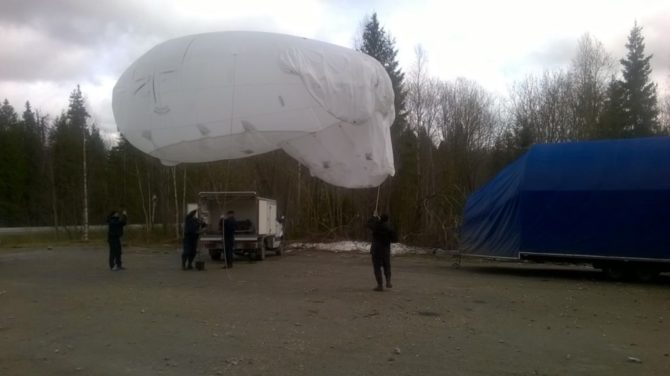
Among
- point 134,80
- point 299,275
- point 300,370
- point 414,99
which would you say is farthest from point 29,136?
point 300,370

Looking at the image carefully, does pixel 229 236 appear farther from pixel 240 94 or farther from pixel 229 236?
pixel 240 94

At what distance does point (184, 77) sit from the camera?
1029 centimetres

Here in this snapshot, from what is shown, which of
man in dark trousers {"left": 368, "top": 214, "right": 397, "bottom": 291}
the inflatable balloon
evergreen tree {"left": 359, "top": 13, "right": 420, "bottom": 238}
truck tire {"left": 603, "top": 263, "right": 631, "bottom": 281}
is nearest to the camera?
the inflatable balloon

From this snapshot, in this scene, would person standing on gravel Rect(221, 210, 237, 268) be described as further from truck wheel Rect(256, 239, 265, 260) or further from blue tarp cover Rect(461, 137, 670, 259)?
blue tarp cover Rect(461, 137, 670, 259)

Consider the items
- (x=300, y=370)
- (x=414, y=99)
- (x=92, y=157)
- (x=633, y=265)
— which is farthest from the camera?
(x=92, y=157)

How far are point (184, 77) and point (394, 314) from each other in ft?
17.7

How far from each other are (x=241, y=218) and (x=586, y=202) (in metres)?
12.9

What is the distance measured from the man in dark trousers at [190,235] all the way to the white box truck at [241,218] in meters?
3.22

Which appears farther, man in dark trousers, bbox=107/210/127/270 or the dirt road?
man in dark trousers, bbox=107/210/127/270

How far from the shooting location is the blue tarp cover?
1642 centimetres

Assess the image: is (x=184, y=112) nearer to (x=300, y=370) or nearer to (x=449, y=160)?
(x=300, y=370)

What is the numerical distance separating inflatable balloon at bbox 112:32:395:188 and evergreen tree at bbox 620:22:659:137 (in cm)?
3633

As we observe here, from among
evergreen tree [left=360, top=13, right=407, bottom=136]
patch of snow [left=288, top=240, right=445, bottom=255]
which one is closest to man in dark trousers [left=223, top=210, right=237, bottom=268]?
patch of snow [left=288, top=240, right=445, bottom=255]

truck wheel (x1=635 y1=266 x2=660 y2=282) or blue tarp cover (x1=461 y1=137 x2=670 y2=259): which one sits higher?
blue tarp cover (x1=461 y1=137 x2=670 y2=259)
